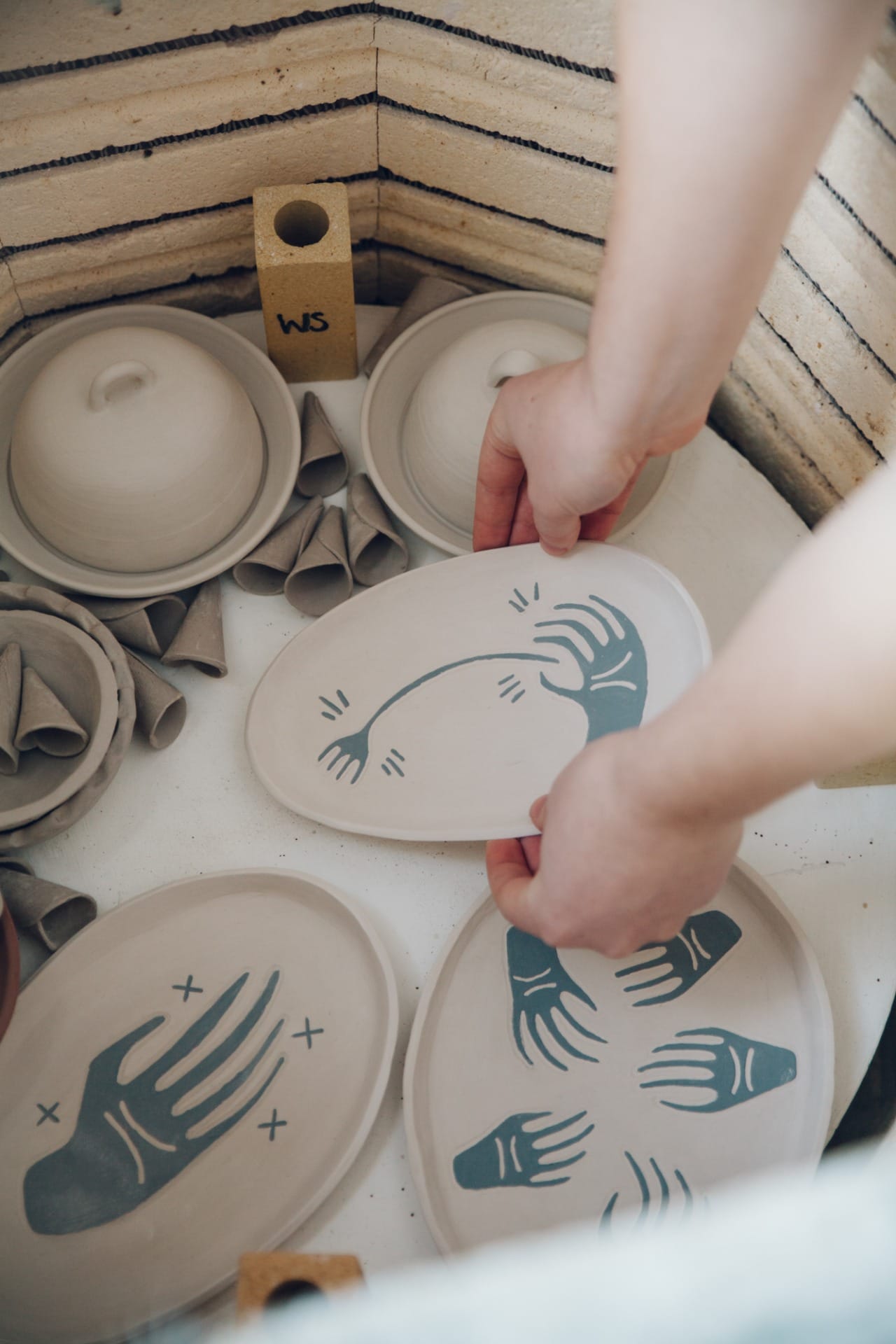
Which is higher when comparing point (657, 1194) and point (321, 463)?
point (321, 463)

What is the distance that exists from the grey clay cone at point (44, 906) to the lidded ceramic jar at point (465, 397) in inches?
22.4

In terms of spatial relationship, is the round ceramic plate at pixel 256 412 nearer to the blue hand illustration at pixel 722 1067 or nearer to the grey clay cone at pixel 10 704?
the grey clay cone at pixel 10 704

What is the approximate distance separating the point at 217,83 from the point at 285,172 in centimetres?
14

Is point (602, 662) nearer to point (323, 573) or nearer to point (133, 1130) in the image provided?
point (323, 573)

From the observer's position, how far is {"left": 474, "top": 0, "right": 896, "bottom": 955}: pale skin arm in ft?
2.00

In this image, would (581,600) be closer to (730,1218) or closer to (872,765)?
(872,765)

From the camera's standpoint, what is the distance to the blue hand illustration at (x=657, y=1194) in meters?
0.88

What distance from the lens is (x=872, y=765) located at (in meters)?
1.08

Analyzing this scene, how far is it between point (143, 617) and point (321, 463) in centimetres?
29

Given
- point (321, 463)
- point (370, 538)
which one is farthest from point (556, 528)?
point (321, 463)

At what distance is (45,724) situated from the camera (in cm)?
98

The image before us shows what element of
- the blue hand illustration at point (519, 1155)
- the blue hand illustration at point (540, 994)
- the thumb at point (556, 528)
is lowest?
the blue hand illustration at point (519, 1155)

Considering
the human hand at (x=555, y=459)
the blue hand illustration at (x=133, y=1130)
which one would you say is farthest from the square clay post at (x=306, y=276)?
the blue hand illustration at (x=133, y=1130)

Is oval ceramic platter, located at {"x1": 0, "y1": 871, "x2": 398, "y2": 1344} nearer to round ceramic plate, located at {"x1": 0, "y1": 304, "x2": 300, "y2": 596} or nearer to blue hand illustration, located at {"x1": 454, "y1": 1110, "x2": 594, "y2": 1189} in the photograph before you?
blue hand illustration, located at {"x1": 454, "y1": 1110, "x2": 594, "y2": 1189}
